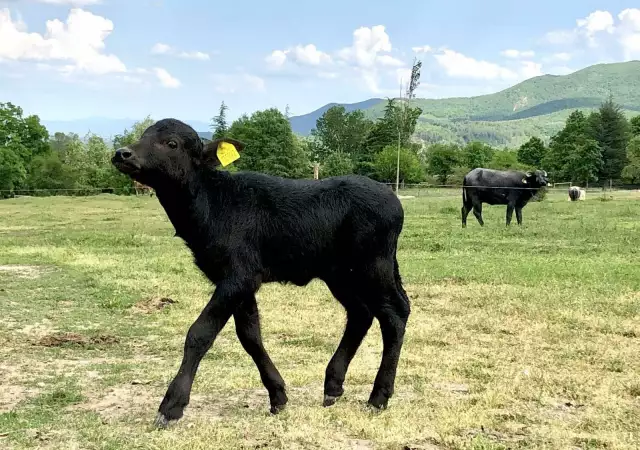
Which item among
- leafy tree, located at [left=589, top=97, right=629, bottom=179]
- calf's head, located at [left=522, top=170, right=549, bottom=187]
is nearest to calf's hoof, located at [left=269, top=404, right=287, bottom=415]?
calf's head, located at [left=522, top=170, right=549, bottom=187]

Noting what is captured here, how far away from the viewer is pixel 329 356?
766 centimetres

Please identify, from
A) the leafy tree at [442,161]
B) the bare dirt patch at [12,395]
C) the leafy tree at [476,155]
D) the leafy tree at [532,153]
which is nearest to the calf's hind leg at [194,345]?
the bare dirt patch at [12,395]

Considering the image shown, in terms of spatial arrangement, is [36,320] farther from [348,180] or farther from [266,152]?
[266,152]

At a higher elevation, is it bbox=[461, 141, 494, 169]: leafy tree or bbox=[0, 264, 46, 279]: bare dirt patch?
bbox=[461, 141, 494, 169]: leafy tree

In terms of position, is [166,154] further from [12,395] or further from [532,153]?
[532,153]

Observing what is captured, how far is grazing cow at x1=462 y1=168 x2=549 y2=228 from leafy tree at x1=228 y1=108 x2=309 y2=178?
140 ft

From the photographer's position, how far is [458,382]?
21.4 ft

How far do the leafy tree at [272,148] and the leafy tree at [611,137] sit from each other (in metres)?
33.4

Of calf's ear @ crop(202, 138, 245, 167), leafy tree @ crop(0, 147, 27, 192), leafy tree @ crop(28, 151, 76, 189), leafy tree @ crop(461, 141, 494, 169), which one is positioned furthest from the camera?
leafy tree @ crop(461, 141, 494, 169)

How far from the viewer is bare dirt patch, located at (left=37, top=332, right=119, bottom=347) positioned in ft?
26.9

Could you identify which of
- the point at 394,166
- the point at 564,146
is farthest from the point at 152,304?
the point at 564,146

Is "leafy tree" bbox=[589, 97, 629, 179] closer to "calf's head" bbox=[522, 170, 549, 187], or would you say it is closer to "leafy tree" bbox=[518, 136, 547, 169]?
"leafy tree" bbox=[518, 136, 547, 169]

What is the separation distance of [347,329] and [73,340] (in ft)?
13.0

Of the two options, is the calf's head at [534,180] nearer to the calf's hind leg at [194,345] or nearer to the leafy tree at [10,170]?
the calf's hind leg at [194,345]
